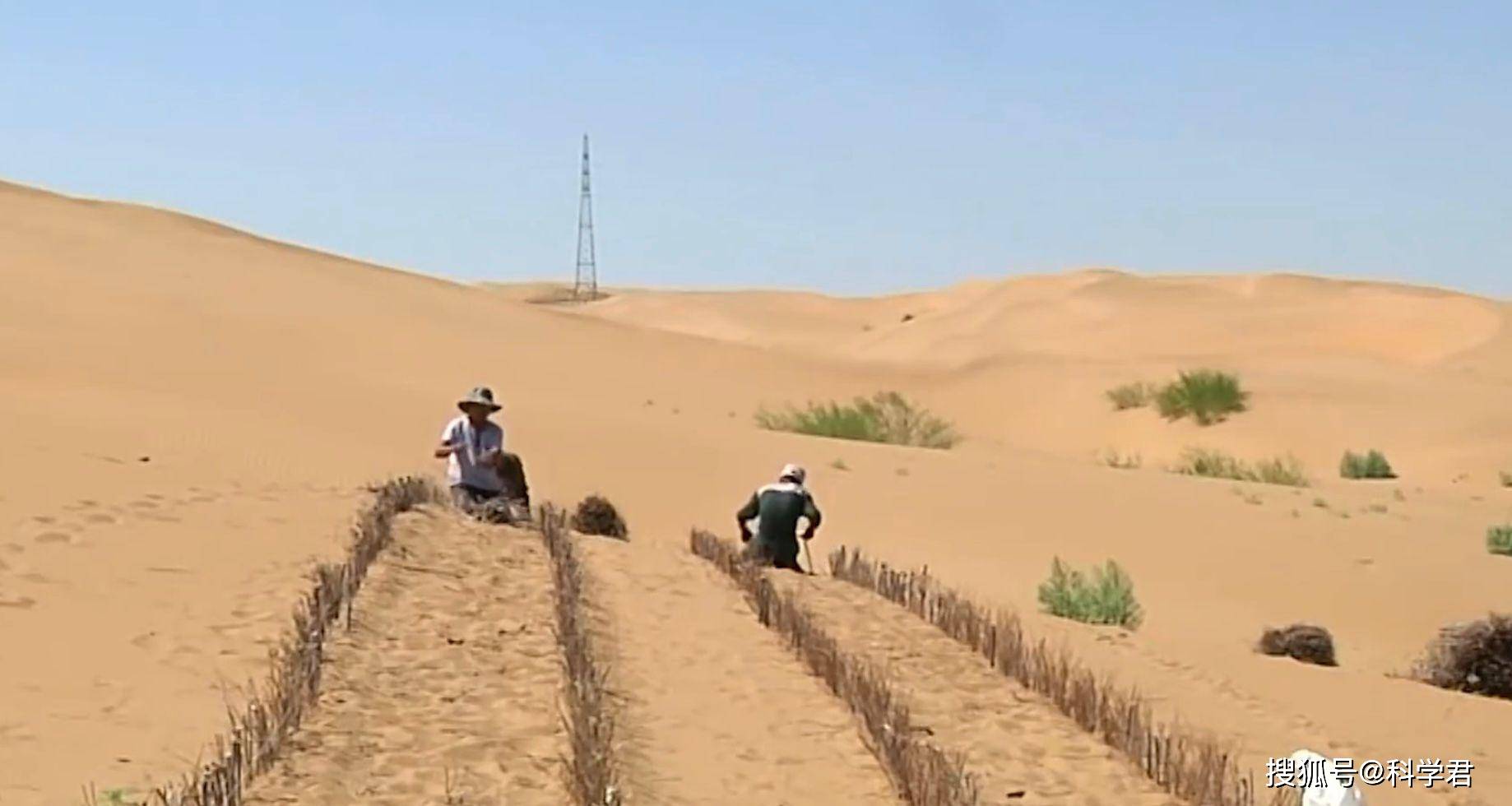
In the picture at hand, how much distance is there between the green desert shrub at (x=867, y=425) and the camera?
3212 centimetres

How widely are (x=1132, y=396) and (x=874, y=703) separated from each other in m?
36.9

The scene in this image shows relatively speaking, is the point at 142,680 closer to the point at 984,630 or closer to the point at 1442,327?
the point at 984,630

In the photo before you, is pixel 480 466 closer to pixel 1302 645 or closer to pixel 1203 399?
pixel 1302 645

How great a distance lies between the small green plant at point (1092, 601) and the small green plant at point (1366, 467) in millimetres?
18598

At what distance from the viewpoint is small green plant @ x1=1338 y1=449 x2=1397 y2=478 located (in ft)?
109

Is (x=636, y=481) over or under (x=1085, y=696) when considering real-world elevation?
over

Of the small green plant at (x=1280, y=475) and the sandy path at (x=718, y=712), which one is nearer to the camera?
the sandy path at (x=718, y=712)

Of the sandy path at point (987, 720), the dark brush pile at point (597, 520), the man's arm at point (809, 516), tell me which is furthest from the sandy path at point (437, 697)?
the dark brush pile at point (597, 520)

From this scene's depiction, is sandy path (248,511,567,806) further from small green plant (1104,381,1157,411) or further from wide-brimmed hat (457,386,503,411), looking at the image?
small green plant (1104,381,1157,411)

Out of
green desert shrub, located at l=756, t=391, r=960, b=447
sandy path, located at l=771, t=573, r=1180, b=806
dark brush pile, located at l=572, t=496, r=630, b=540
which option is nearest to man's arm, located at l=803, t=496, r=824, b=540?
sandy path, located at l=771, t=573, r=1180, b=806

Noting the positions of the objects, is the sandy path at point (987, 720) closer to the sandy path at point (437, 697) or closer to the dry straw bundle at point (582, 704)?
the dry straw bundle at point (582, 704)

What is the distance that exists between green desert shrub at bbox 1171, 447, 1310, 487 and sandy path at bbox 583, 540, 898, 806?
17.5 m

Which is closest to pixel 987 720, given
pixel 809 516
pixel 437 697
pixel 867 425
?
pixel 437 697

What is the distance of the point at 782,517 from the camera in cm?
1416
